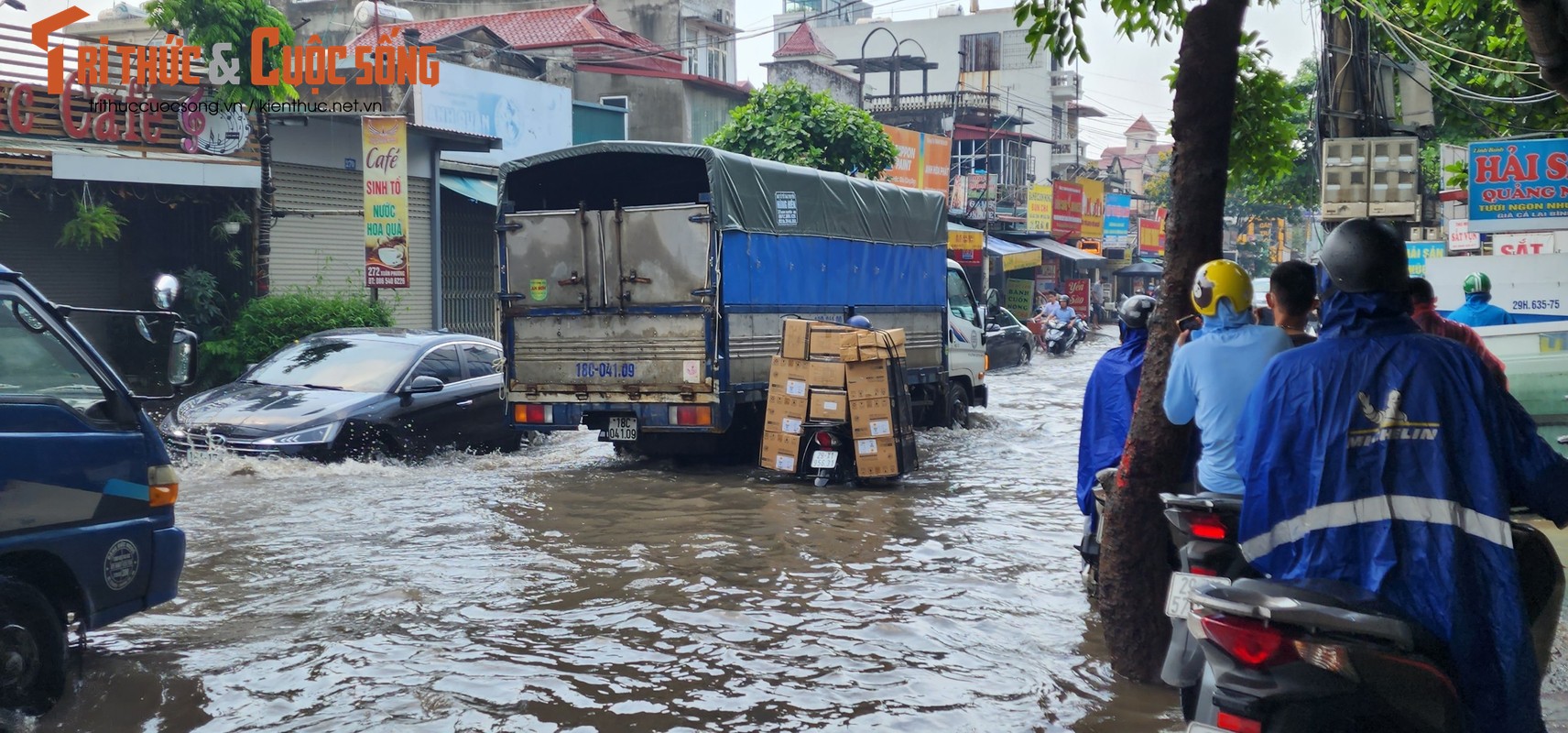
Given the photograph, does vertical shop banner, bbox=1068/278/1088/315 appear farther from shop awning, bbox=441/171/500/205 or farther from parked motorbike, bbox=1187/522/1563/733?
parked motorbike, bbox=1187/522/1563/733

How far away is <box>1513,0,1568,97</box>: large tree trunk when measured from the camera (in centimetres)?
450

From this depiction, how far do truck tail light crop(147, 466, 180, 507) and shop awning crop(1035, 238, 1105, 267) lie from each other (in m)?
40.4

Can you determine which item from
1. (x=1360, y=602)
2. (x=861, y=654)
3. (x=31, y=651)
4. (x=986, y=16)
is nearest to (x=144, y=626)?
(x=31, y=651)

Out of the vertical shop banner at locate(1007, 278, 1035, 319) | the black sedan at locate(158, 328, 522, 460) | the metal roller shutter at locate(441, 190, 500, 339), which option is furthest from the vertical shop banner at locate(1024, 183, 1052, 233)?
the black sedan at locate(158, 328, 522, 460)

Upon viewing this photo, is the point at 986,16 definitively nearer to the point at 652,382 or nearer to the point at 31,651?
the point at 652,382

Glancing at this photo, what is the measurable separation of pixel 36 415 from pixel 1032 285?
128ft

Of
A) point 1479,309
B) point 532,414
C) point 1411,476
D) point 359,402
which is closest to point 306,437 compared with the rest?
point 359,402

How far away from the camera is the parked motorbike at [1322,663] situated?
287 centimetres

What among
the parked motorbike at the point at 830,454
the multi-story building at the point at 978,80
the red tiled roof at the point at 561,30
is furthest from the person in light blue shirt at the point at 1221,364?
the multi-story building at the point at 978,80

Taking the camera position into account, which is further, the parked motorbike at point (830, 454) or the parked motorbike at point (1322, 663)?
the parked motorbike at point (830, 454)

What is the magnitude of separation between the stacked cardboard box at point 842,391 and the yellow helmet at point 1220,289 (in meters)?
6.21

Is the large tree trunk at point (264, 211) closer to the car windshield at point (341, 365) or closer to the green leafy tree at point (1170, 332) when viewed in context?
the car windshield at point (341, 365)

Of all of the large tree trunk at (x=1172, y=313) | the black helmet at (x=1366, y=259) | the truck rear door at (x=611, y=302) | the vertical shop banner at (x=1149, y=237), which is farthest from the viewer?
the vertical shop banner at (x=1149, y=237)

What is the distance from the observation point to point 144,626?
20.4ft
